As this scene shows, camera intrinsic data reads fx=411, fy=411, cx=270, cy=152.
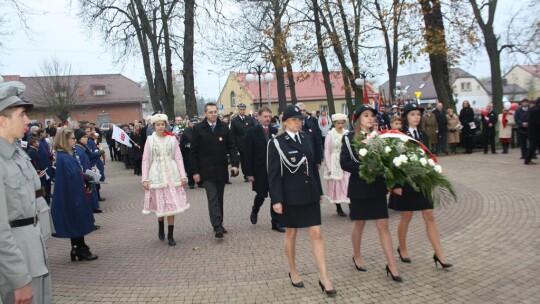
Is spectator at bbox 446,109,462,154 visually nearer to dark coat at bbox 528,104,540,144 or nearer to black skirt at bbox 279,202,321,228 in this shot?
dark coat at bbox 528,104,540,144

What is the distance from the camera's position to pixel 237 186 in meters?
12.2

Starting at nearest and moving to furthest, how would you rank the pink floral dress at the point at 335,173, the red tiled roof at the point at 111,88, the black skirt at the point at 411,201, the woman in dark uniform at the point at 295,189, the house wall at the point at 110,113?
the woman in dark uniform at the point at 295,189 < the black skirt at the point at 411,201 < the pink floral dress at the point at 335,173 < the house wall at the point at 110,113 < the red tiled roof at the point at 111,88

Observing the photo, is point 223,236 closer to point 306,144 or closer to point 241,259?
point 241,259

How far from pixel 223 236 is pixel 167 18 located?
14.8 meters

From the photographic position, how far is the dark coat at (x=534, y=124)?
1173 cm

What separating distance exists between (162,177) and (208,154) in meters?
0.83

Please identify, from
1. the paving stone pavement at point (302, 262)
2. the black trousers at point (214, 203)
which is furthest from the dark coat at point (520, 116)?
the black trousers at point (214, 203)

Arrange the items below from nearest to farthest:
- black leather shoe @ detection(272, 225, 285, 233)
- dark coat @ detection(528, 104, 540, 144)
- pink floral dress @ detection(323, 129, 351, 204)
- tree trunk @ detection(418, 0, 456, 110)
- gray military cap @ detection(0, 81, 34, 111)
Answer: gray military cap @ detection(0, 81, 34, 111) < black leather shoe @ detection(272, 225, 285, 233) < pink floral dress @ detection(323, 129, 351, 204) < dark coat @ detection(528, 104, 540, 144) < tree trunk @ detection(418, 0, 456, 110)

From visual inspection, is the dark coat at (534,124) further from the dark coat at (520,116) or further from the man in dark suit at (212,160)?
the man in dark suit at (212,160)

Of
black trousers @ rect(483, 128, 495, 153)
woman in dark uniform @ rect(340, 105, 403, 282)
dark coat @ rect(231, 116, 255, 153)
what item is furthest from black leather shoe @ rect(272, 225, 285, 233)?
black trousers @ rect(483, 128, 495, 153)

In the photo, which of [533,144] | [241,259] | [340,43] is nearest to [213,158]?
[241,259]

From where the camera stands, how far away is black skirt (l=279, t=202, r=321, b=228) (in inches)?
176

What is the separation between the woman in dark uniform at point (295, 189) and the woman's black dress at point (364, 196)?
456mm

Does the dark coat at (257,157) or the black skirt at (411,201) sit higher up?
the dark coat at (257,157)
